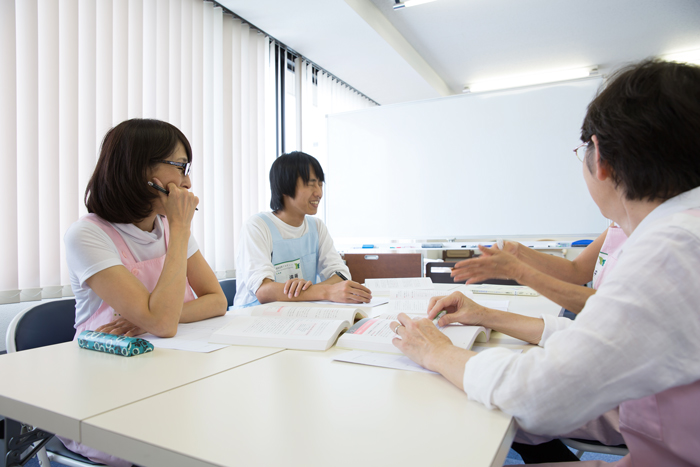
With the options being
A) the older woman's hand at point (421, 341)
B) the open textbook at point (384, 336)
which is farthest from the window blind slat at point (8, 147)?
the older woman's hand at point (421, 341)

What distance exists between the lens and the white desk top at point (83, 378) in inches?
26.6

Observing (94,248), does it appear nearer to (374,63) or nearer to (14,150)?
(14,150)

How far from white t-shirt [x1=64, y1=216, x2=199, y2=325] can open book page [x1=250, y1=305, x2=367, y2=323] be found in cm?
43

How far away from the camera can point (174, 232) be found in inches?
51.3

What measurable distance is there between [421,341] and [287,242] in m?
1.45

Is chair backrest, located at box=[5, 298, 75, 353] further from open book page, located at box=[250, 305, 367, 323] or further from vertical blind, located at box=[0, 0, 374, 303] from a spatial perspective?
vertical blind, located at box=[0, 0, 374, 303]

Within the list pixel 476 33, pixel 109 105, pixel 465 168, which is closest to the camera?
pixel 109 105

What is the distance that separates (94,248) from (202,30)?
2311 mm

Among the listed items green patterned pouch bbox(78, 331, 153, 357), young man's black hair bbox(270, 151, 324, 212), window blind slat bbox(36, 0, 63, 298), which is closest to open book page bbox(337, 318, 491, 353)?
green patterned pouch bbox(78, 331, 153, 357)

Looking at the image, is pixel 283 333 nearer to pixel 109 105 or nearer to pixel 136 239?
pixel 136 239

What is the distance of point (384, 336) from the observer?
102cm

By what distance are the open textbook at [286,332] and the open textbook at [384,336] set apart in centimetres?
5

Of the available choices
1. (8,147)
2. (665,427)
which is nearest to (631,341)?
(665,427)

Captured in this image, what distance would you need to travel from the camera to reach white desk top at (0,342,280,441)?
675mm
